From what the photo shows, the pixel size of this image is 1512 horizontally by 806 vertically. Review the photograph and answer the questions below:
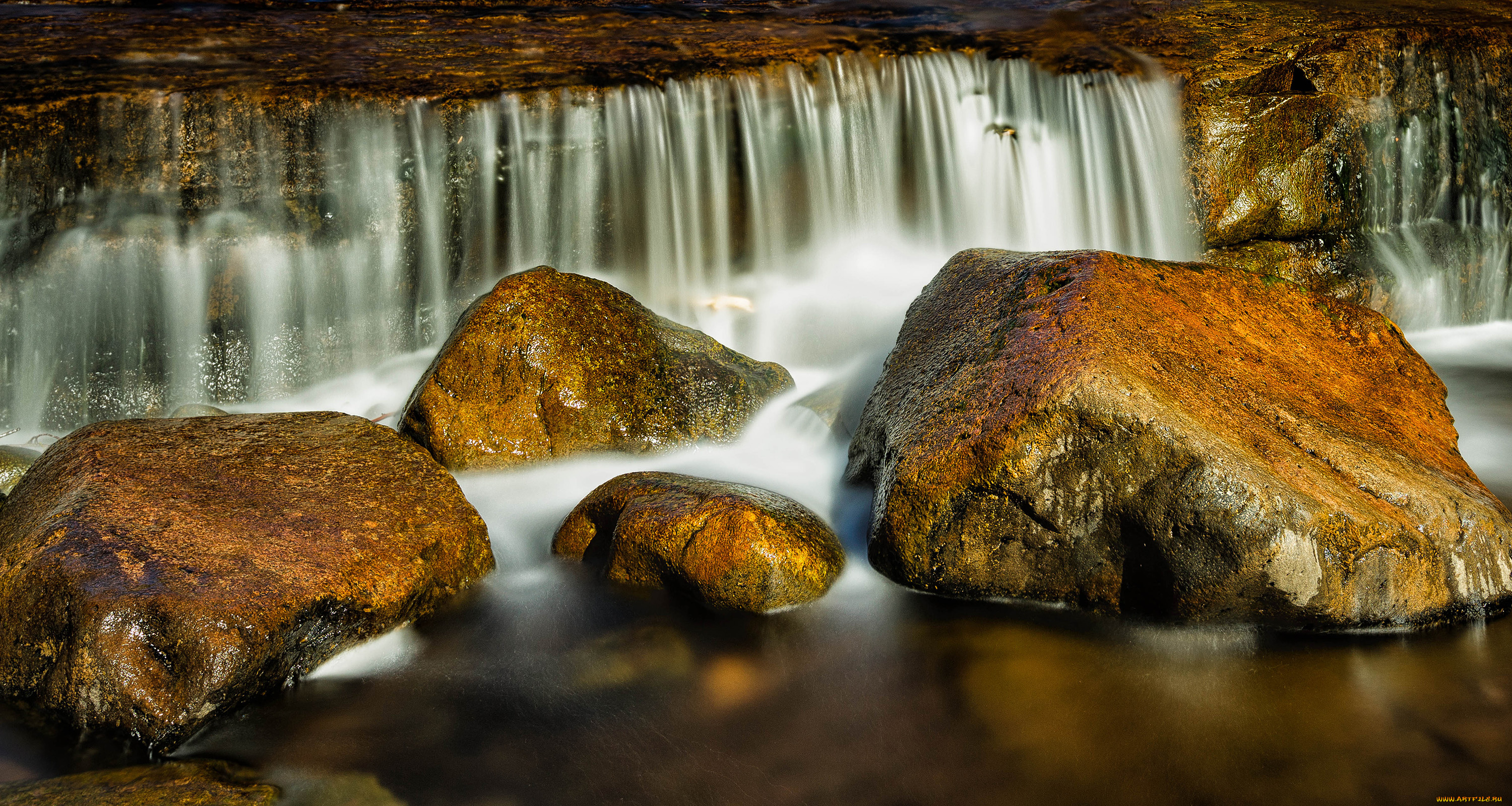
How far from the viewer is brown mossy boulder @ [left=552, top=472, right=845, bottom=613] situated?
4137 mm

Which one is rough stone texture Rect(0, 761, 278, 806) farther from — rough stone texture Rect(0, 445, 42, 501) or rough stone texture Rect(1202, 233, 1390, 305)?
rough stone texture Rect(1202, 233, 1390, 305)

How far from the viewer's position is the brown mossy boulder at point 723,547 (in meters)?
4.14

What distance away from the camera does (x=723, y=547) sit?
4133 millimetres

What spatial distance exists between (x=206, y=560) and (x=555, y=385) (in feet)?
6.60

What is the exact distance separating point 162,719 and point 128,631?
0.30 meters

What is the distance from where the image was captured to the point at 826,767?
3.45 metres

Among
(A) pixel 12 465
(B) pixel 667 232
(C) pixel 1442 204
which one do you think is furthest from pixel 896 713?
(C) pixel 1442 204

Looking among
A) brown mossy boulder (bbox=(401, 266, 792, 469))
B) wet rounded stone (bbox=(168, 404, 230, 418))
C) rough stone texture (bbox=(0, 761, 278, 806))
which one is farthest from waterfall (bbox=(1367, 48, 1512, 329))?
rough stone texture (bbox=(0, 761, 278, 806))

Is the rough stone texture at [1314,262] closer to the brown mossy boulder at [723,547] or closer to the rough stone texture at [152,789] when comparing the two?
the brown mossy boulder at [723,547]

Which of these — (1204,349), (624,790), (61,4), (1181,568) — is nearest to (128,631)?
(624,790)

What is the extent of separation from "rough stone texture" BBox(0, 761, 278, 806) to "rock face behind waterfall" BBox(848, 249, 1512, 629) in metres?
2.37

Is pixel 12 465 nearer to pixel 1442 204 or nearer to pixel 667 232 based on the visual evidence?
pixel 667 232

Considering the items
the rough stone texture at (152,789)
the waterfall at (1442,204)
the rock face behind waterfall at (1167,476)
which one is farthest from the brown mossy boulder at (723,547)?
the waterfall at (1442,204)

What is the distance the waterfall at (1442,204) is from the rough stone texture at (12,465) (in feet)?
29.4
